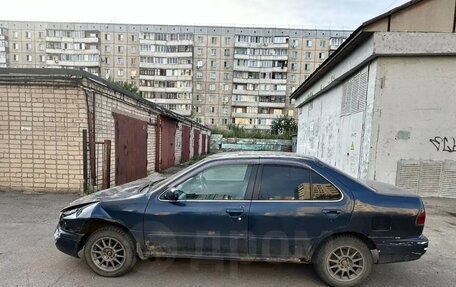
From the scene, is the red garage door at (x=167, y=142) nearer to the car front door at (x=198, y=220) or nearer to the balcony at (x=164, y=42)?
the car front door at (x=198, y=220)

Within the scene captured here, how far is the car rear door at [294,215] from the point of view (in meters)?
3.22

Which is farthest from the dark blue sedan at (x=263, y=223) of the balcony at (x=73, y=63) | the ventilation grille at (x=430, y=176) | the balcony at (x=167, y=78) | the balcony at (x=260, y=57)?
the balcony at (x=73, y=63)

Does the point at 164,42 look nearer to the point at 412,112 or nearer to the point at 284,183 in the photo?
the point at 412,112

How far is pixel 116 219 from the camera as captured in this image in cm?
338

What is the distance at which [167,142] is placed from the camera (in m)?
14.2

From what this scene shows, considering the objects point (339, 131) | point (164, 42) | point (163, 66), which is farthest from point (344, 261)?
point (164, 42)

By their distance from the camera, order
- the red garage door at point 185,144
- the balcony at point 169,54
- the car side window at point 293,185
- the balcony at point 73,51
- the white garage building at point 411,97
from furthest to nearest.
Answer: the balcony at point 169,54 → the balcony at point 73,51 → the red garage door at point 185,144 → the white garage building at point 411,97 → the car side window at point 293,185

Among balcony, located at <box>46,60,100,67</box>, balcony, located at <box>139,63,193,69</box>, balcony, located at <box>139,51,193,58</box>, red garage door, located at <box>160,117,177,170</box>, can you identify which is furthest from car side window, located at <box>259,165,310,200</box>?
balcony, located at <box>46,60,100,67</box>

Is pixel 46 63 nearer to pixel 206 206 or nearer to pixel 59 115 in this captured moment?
pixel 59 115

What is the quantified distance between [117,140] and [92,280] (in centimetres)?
594

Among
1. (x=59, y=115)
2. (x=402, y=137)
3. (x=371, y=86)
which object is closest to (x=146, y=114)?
(x=59, y=115)

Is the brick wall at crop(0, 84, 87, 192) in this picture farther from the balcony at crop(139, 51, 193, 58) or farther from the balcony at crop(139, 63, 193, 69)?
the balcony at crop(139, 51, 193, 58)

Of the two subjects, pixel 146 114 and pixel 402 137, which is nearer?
pixel 402 137

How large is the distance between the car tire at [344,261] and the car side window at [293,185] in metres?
0.57
